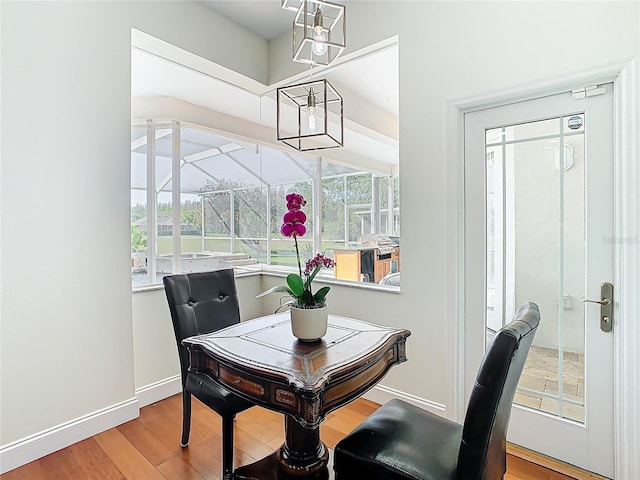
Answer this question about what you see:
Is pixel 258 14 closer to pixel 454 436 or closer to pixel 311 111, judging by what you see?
pixel 311 111

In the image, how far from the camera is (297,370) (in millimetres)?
1288

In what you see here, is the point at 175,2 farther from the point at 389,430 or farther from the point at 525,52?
the point at 389,430

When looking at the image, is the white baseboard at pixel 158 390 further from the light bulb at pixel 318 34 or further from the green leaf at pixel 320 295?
the light bulb at pixel 318 34

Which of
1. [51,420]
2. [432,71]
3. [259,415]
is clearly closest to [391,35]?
[432,71]

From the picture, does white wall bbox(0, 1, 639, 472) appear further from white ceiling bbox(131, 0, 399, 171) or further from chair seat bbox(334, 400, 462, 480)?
chair seat bbox(334, 400, 462, 480)

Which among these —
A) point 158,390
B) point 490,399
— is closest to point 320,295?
point 490,399

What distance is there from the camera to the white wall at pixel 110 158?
6.37ft

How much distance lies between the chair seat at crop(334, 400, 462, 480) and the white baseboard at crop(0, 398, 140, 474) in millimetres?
1749

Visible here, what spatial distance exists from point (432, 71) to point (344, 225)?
7.65ft

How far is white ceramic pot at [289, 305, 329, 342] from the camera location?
5.14 ft

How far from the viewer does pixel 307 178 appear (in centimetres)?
449

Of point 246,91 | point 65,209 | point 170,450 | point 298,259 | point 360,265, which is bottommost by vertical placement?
point 170,450

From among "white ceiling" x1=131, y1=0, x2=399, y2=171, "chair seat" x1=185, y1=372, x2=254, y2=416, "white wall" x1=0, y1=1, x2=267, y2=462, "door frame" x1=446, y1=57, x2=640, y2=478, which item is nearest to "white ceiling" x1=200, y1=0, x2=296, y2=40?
"white ceiling" x1=131, y1=0, x2=399, y2=171

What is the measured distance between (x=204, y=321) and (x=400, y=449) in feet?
4.45
